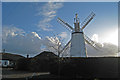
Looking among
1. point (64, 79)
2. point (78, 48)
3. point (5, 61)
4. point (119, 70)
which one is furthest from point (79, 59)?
point (5, 61)

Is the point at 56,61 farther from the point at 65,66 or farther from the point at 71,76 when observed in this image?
the point at 71,76

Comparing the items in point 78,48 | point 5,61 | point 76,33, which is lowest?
point 5,61

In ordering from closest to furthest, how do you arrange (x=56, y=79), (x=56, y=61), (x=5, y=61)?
(x=56, y=79)
(x=56, y=61)
(x=5, y=61)

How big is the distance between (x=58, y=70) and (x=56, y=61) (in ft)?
3.81

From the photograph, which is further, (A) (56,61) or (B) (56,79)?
(A) (56,61)

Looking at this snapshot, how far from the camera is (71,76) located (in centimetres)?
1400

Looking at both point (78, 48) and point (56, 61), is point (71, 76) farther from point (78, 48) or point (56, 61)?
point (78, 48)

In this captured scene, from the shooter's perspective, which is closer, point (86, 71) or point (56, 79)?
point (56, 79)

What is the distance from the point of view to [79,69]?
47.0ft

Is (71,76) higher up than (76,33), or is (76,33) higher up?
(76,33)

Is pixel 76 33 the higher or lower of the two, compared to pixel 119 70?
higher

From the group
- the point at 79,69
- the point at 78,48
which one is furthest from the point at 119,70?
the point at 78,48

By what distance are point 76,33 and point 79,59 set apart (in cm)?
1158

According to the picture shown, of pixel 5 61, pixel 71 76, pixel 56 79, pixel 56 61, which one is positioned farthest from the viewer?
pixel 5 61
